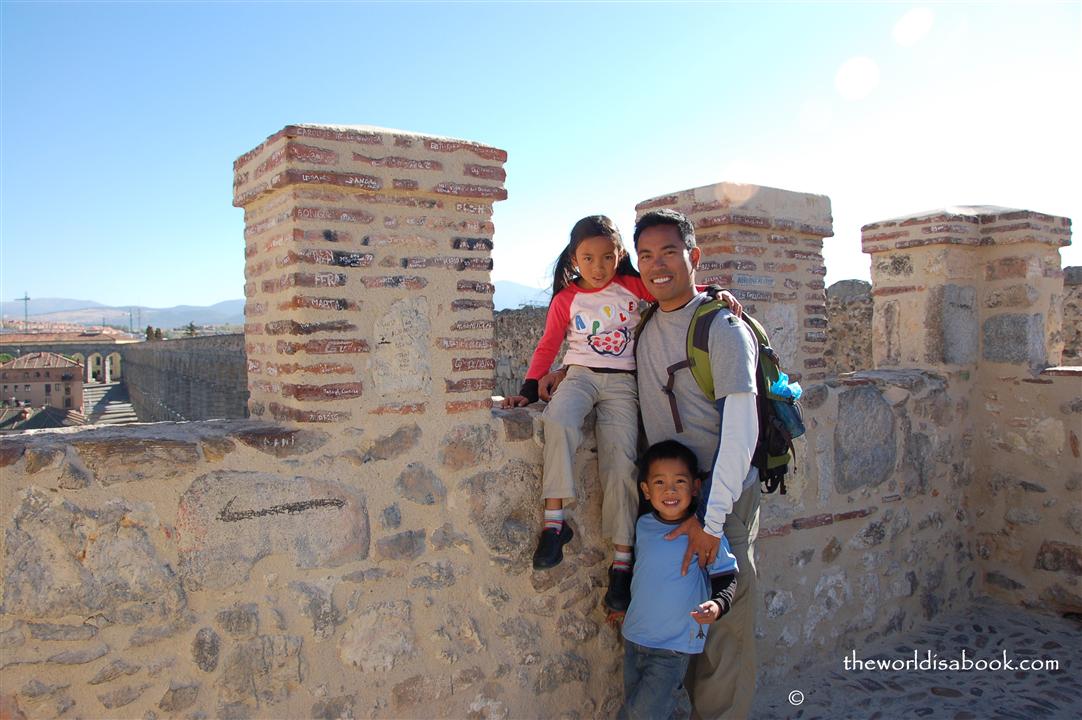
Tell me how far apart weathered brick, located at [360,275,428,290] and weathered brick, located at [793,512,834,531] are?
222 centimetres

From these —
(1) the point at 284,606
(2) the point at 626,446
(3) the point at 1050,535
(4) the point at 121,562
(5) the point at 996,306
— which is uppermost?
(5) the point at 996,306

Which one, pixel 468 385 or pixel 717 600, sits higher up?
pixel 468 385

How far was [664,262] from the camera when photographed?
2.78 metres

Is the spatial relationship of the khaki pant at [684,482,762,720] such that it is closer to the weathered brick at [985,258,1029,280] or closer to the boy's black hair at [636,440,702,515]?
the boy's black hair at [636,440,702,515]

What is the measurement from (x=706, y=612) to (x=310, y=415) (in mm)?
1432

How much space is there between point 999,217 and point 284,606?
15.1ft

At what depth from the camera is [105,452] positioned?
2258 millimetres

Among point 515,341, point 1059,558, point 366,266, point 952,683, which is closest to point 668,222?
point 366,266

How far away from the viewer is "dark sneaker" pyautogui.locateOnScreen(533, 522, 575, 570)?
2857 millimetres

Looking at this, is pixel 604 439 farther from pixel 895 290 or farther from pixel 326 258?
pixel 895 290

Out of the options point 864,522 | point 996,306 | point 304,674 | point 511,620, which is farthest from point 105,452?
point 996,306

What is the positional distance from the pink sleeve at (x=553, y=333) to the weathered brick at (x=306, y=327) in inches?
31.1

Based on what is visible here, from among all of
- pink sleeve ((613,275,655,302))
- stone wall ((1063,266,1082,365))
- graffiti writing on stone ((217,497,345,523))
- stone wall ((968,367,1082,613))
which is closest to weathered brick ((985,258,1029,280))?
stone wall ((968,367,1082,613))

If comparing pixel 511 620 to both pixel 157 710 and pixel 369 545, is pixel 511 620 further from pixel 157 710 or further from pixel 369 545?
pixel 157 710
